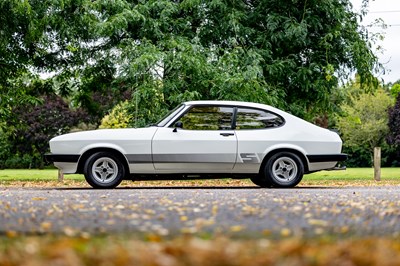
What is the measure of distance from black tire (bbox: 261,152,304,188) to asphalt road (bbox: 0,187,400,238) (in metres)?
3.98

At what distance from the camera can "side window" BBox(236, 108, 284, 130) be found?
553 inches

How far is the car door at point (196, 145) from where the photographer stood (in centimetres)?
1367

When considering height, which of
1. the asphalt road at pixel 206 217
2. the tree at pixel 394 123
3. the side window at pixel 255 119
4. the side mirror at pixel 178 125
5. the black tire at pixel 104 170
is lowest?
the asphalt road at pixel 206 217

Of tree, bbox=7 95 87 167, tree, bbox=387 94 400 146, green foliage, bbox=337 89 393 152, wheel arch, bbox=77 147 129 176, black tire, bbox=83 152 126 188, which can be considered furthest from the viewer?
green foliage, bbox=337 89 393 152

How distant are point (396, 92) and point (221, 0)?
42891 millimetres

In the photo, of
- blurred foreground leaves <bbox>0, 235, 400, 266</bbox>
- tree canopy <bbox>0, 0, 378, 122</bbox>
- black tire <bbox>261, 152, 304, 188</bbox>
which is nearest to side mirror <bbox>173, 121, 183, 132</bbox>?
black tire <bbox>261, 152, 304, 188</bbox>

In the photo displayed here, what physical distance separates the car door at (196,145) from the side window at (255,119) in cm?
22

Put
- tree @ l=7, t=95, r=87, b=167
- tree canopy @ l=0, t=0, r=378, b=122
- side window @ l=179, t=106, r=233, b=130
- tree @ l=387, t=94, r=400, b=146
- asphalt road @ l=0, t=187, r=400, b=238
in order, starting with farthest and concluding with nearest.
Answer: tree @ l=387, t=94, r=400, b=146, tree @ l=7, t=95, r=87, b=167, tree canopy @ l=0, t=0, r=378, b=122, side window @ l=179, t=106, r=233, b=130, asphalt road @ l=0, t=187, r=400, b=238

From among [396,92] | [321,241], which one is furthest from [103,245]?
[396,92]

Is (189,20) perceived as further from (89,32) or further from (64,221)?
(64,221)

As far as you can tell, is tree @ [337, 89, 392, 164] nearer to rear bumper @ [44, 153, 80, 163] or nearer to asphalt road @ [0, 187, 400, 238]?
rear bumper @ [44, 153, 80, 163]

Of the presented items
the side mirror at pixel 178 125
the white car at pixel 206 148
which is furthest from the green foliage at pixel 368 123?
the side mirror at pixel 178 125

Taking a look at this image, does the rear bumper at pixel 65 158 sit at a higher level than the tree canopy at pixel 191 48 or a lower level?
lower

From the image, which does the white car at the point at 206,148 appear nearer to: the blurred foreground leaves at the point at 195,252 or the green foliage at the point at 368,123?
the blurred foreground leaves at the point at 195,252
